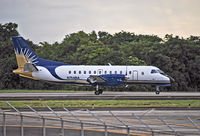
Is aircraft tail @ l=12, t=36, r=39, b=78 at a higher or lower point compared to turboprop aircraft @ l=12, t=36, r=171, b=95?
higher

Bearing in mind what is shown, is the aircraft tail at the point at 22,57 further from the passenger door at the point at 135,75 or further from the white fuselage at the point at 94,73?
the passenger door at the point at 135,75

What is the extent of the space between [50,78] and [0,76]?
18523mm

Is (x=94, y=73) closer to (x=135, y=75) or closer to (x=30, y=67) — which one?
(x=135, y=75)

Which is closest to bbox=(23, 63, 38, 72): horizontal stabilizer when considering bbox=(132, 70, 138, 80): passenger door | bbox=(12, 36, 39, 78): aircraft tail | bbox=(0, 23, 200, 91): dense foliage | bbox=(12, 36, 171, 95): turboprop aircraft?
bbox=(12, 36, 171, 95): turboprop aircraft

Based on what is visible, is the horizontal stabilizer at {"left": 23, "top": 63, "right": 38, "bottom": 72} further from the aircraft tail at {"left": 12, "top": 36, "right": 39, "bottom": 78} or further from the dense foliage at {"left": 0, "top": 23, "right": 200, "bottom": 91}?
the dense foliage at {"left": 0, "top": 23, "right": 200, "bottom": 91}

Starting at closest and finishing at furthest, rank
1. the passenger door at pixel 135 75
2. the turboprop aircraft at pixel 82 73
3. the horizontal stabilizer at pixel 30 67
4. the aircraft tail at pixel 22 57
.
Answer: the horizontal stabilizer at pixel 30 67, the aircraft tail at pixel 22 57, the turboprop aircraft at pixel 82 73, the passenger door at pixel 135 75

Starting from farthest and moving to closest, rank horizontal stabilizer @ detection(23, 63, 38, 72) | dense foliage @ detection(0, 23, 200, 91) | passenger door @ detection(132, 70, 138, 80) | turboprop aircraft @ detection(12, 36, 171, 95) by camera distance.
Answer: dense foliage @ detection(0, 23, 200, 91)
passenger door @ detection(132, 70, 138, 80)
turboprop aircraft @ detection(12, 36, 171, 95)
horizontal stabilizer @ detection(23, 63, 38, 72)

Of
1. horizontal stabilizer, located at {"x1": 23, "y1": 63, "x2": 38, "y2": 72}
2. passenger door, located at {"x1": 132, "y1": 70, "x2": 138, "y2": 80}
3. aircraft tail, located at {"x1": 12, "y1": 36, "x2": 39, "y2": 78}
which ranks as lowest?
passenger door, located at {"x1": 132, "y1": 70, "x2": 138, "y2": 80}

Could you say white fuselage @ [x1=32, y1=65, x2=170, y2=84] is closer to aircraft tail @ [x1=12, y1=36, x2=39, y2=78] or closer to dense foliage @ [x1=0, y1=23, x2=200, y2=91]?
aircraft tail @ [x1=12, y1=36, x2=39, y2=78]

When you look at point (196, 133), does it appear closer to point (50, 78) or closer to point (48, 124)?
point (48, 124)

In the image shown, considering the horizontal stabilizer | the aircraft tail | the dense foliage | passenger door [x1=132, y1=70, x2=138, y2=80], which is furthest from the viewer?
the dense foliage

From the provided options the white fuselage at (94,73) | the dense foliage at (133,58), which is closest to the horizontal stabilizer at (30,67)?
the white fuselage at (94,73)

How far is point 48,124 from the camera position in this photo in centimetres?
1523

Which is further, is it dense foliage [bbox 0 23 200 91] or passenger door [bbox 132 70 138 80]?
dense foliage [bbox 0 23 200 91]
